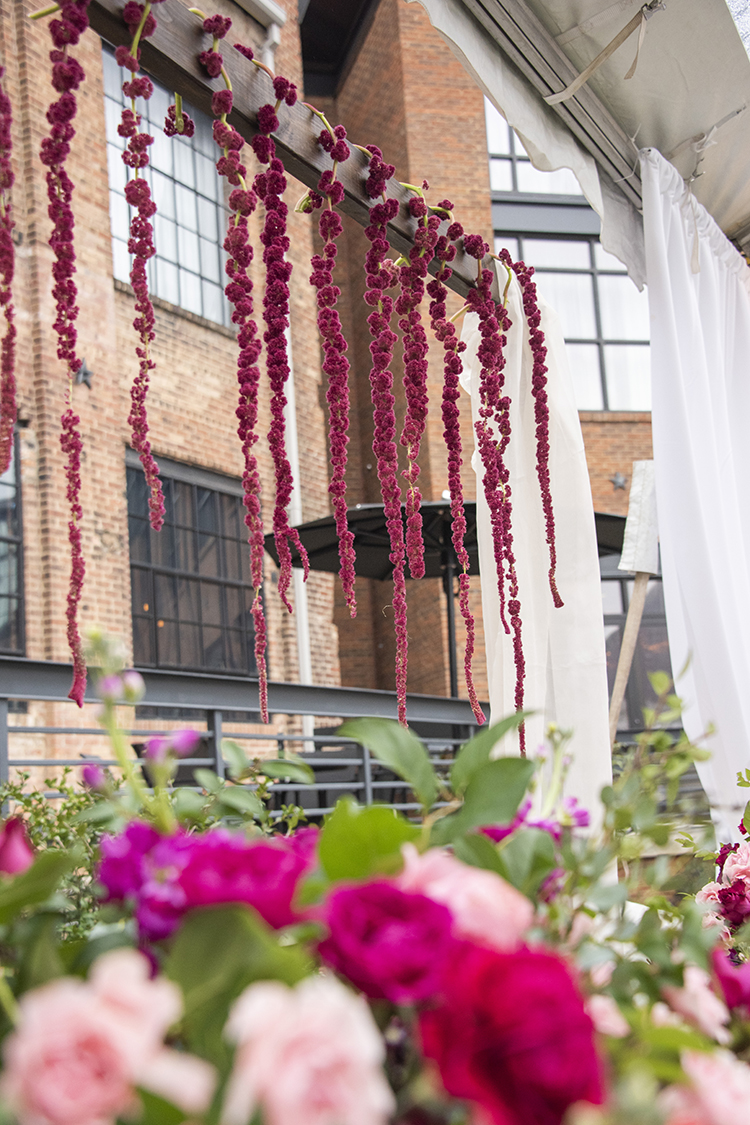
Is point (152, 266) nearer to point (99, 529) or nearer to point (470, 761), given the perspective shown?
point (99, 529)

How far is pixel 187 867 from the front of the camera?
0.42m

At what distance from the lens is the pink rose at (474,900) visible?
0.40 meters

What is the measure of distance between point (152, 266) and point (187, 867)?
7.59 m

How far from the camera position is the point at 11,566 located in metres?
6.07

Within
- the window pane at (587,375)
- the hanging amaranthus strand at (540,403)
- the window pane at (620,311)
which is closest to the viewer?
the hanging amaranthus strand at (540,403)

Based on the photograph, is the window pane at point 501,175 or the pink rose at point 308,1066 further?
the window pane at point 501,175

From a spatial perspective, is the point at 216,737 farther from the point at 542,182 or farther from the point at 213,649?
the point at 542,182

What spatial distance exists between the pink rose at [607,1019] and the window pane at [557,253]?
10.8 meters

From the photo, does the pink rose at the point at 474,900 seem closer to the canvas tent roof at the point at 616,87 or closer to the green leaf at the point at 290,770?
the green leaf at the point at 290,770

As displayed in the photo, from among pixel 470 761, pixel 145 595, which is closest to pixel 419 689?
pixel 145 595

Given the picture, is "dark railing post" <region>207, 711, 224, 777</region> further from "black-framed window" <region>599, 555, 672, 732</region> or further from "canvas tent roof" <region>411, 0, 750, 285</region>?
"black-framed window" <region>599, 555, 672, 732</region>

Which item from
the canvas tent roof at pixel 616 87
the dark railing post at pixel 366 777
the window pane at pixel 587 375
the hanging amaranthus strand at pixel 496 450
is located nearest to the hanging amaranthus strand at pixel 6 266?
the hanging amaranthus strand at pixel 496 450

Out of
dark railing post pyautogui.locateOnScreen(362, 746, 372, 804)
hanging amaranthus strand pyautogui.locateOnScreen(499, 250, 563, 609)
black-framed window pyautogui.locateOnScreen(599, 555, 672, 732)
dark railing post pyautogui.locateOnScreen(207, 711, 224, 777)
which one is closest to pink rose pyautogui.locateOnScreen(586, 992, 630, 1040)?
hanging amaranthus strand pyautogui.locateOnScreen(499, 250, 563, 609)

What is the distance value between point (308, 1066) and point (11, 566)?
619cm
